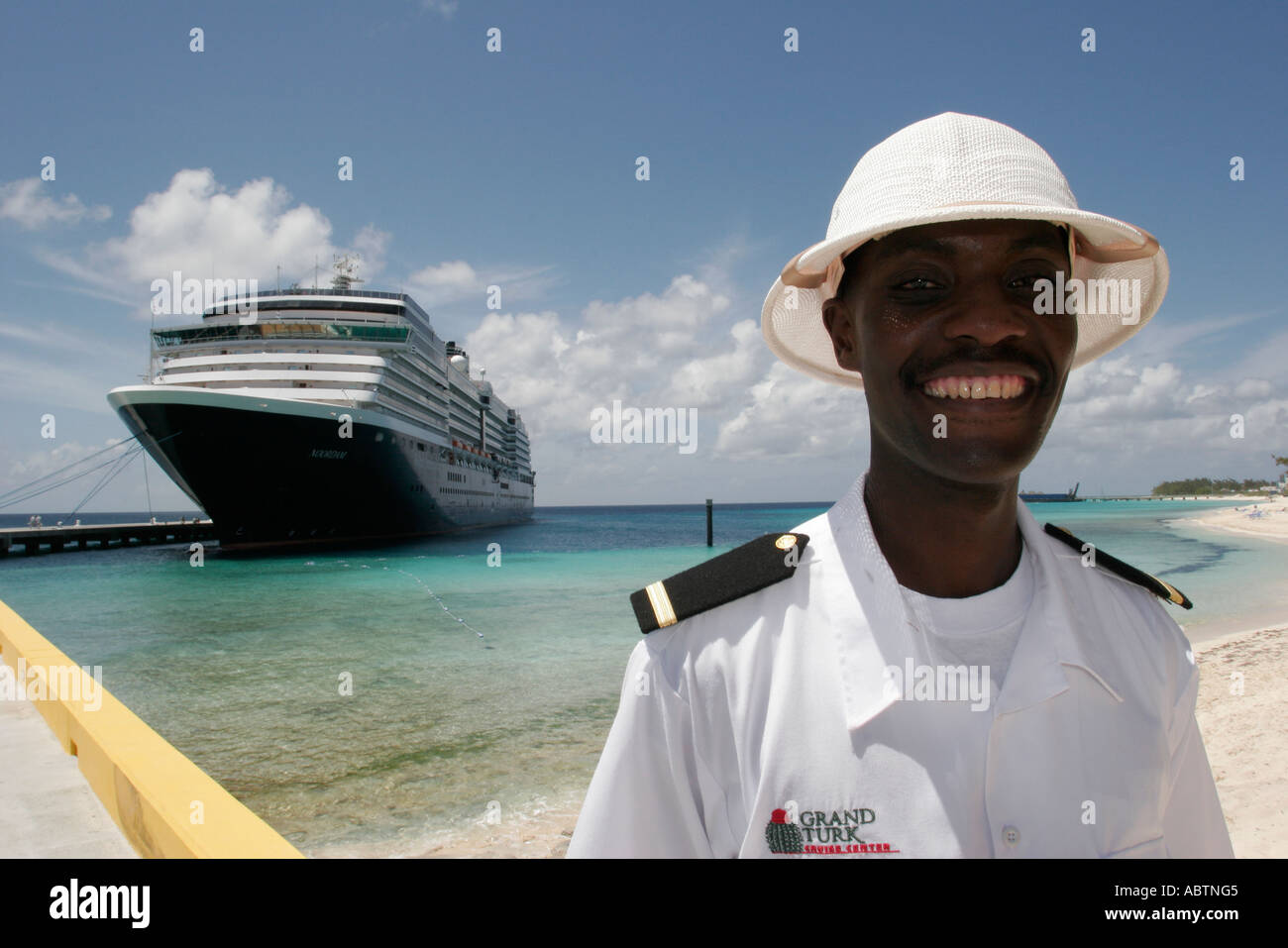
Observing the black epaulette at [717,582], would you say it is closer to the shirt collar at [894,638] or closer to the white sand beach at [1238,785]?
the shirt collar at [894,638]

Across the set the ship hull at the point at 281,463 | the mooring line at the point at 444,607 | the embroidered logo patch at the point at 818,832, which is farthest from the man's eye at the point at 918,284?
the ship hull at the point at 281,463

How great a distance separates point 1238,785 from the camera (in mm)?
5266

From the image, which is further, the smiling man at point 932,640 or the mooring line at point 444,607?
the mooring line at point 444,607

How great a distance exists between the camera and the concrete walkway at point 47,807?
3.41 m

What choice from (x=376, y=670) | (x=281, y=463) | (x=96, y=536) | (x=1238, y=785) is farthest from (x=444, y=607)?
(x=96, y=536)

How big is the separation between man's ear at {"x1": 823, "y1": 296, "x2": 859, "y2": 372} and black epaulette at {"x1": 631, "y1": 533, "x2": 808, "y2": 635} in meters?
0.41

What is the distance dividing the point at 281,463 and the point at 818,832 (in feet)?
109

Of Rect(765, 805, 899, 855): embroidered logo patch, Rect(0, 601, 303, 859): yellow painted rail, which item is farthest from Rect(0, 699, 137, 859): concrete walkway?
Rect(765, 805, 899, 855): embroidered logo patch

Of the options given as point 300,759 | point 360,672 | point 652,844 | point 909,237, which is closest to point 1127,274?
point 909,237

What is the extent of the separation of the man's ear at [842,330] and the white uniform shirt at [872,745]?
0.46 m

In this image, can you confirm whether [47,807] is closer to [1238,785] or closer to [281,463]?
[1238,785]

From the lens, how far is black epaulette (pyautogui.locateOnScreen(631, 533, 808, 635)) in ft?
3.99

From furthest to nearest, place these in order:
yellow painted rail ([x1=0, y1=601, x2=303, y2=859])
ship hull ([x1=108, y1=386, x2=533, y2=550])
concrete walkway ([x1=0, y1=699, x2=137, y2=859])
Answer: ship hull ([x1=108, y1=386, x2=533, y2=550]) → concrete walkway ([x1=0, y1=699, x2=137, y2=859]) → yellow painted rail ([x1=0, y1=601, x2=303, y2=859])

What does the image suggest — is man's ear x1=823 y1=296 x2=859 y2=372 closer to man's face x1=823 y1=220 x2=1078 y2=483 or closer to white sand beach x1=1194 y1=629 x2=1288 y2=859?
man's face x1=823 y1=220 x2=1078 y2=483
